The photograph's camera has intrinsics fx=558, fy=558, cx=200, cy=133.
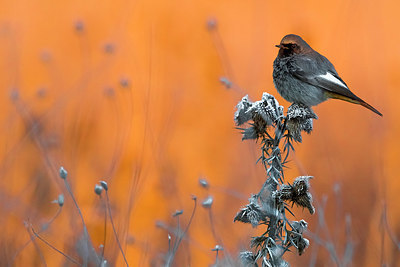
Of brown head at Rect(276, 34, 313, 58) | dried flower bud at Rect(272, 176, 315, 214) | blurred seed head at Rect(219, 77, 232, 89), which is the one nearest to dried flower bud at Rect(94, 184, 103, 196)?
dried flower bud at Rect(272, 176, 315, 214)

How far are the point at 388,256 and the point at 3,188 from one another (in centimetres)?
368

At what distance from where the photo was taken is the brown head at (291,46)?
423 centimetres

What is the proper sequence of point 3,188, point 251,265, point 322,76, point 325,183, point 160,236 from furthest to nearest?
1. point 325,183
2. point 160,236
3. point 3,188
4. point 322,76
5. point 251,265

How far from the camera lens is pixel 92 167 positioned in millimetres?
6207

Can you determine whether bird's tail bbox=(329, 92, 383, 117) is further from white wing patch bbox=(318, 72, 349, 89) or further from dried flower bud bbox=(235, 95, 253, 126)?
dried flower bud bbox=(235, 95, 253, 126)

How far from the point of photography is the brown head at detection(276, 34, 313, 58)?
166 inches

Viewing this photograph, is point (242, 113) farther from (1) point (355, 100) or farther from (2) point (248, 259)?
(1) point (355, 100)

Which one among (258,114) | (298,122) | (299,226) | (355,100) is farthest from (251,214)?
(355,100)

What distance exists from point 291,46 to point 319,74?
12.3 inches

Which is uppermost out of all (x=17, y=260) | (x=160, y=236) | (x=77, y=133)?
(x=77, y=133)

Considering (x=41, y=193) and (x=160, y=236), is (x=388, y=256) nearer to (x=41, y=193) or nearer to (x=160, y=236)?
(x=160, y=236)

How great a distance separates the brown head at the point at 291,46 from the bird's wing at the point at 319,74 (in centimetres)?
7

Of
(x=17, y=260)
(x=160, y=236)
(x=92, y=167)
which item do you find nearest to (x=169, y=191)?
(x=160, y=236)

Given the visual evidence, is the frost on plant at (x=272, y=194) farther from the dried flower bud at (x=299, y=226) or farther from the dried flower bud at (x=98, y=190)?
the dried flower bud at (x=98, y=190)
